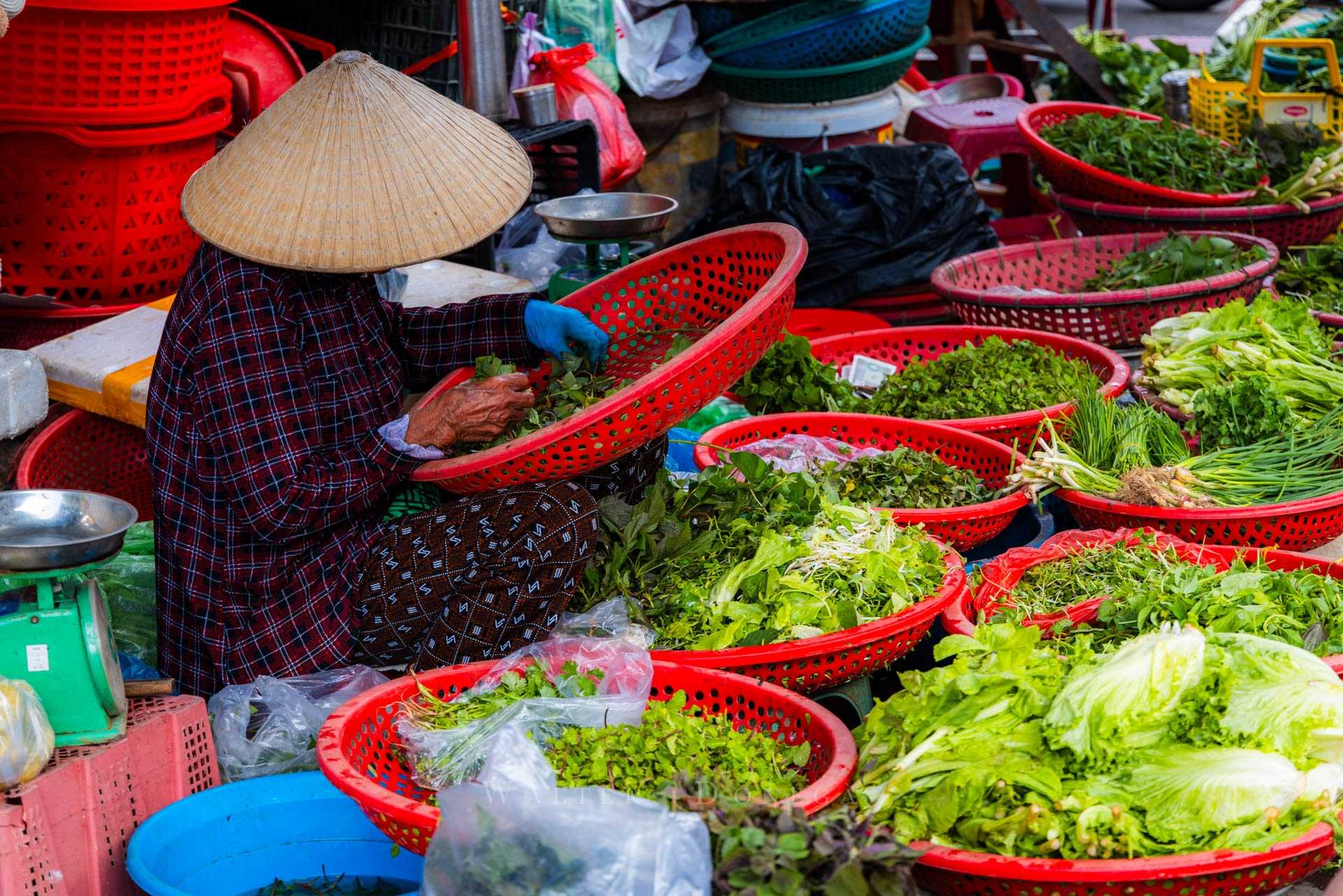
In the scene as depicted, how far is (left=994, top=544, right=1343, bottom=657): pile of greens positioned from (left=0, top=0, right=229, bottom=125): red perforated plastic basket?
2.58m

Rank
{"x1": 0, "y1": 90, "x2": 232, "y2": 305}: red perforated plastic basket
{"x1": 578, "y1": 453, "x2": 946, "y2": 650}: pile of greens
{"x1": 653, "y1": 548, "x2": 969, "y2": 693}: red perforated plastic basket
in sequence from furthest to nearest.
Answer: {"x1": 0, "y1": 90, "x2": 232, "y2": 305}: red perforated plastic basket < {"x1": 578, "y1": 453, "x2": 946, "y2": 650}: pile of greens < {"x1": 653, "y1": 548, "x2": 969, "y2": 693}: red perforated plastic basket

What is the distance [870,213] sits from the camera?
5.29 metres

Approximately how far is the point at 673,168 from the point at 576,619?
4049mm

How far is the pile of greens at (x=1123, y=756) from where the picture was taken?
6.75 ft

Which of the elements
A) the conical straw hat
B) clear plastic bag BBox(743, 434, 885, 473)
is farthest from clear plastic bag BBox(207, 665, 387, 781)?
clear plastic bag BBox(743, 434, 885, 473)

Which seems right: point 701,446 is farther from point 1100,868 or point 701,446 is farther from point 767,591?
point 1100,868

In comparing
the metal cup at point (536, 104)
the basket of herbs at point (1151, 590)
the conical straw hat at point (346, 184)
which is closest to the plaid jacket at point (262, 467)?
the conical straw hat at point (346, 184)

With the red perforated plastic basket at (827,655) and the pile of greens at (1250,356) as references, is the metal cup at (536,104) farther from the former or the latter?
the red perforated plastic basket at (827,655)

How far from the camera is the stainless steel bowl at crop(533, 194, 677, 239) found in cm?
394

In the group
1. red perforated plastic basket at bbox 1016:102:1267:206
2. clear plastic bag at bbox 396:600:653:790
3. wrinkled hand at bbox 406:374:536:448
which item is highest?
wrinkled hand at bbox 406:374:536:448

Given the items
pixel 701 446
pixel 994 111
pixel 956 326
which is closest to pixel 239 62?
pixel 701 446

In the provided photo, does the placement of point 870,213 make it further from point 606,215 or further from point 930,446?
point 930,446

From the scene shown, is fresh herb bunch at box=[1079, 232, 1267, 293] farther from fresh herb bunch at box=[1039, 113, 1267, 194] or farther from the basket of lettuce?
the basket of lettuce

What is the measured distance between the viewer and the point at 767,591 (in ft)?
9.29
